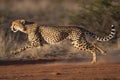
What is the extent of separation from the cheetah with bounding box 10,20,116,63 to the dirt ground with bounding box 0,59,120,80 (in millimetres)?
478

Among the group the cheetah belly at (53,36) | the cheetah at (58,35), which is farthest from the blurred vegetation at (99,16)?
the cheetah belly at (53,36)

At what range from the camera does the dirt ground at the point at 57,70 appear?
1064 cm

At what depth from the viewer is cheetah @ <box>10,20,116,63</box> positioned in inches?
524

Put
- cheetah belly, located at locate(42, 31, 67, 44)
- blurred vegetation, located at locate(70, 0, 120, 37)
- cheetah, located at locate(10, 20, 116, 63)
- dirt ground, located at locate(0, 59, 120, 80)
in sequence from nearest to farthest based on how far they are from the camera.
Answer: dirt ground, located at locate(0, 59, 120, 80) → cheetah, located at locate(10, 20, 116, 63) → cheetah belly, located at locate(42, 31, 67, 44) → blurred vegetation, located at locate(70, 0, 120, 37)

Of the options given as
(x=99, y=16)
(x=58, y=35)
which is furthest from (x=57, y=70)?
(x=99, y=16)

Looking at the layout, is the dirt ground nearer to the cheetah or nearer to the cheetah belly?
the cheetah

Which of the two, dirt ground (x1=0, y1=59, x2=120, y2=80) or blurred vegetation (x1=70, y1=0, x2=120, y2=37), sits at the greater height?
blurred vegetation (x1=70, y1=0, x2=120, y2=37)

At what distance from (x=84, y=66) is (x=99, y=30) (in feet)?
16.0

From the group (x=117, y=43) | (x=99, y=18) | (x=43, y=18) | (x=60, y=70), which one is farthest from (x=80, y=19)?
(x=43, y=18)

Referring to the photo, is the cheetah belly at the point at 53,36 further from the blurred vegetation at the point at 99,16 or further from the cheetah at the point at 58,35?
the blurred vegetation at the point at 99,16

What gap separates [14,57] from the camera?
15.2 meters

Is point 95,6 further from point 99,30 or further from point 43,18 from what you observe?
point 43,18

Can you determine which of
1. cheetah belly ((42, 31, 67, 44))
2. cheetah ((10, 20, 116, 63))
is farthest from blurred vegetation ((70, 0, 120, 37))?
cheetah belly ((42, 31, 67, 44))

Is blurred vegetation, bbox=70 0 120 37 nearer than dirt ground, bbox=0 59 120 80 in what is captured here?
No
